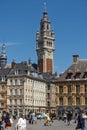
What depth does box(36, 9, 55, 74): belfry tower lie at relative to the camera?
465ft

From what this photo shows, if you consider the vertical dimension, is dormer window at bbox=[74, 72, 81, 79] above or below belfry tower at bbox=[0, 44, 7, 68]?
below

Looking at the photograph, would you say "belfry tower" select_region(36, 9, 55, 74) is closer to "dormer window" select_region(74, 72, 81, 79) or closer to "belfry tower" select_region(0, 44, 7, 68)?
"belfry tower" select_region(0, 44, 7, 68)

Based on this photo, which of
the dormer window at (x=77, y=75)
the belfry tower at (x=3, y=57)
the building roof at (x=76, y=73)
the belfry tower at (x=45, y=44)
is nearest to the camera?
the building roof at (x=76, y=73)

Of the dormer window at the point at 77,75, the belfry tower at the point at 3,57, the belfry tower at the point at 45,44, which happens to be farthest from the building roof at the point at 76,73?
the belfry tower at the point at 45,44

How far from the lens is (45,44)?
144m

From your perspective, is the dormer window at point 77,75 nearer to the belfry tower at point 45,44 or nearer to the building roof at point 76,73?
the building roof at point 76,73

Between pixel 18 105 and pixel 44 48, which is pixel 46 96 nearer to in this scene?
pixel 18 105

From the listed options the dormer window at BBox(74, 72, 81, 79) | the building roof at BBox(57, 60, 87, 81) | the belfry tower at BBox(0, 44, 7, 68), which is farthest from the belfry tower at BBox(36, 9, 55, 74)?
the dormer window at BBox(74, 72, 81, 79)

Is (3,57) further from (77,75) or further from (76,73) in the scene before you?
(76,73)

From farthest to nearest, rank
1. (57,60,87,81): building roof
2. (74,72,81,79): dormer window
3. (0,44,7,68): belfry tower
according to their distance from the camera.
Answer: (0,44,7,68): belfry tower
(74,72,81,79): dormer window
(57,60,87,81): building roof

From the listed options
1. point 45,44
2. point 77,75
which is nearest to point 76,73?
point 77,75

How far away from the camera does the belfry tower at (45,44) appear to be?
142 metres

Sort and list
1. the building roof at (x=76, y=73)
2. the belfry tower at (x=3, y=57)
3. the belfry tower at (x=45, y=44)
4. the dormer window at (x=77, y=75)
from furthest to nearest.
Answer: the belfry tower at (x=45, y=44)
the belfry tower at (x=3, y=57)
the dormer window at (x=77, y=75)
the building roof at (x=76, y=73)

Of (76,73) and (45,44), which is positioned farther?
(45,44)
